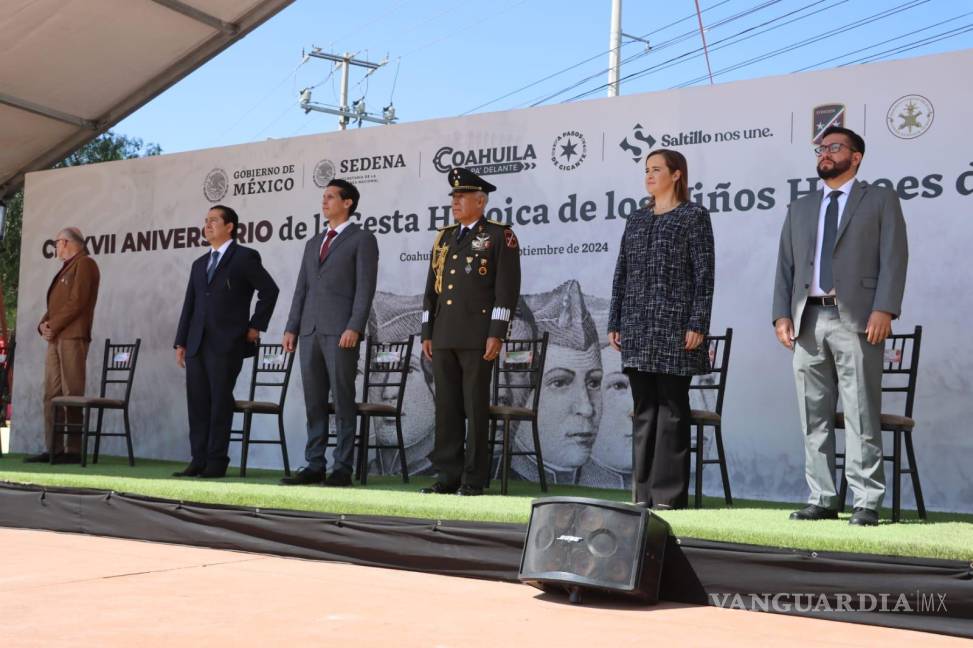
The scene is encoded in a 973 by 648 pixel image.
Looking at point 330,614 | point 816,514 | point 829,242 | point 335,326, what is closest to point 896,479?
point 816,514

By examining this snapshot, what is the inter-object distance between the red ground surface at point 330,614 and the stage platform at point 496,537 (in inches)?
2.9

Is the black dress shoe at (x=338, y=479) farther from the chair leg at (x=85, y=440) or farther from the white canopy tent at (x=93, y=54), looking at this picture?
the white canopy tent at (x=93, y=54)

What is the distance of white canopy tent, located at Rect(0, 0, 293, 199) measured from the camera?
6.86 metres

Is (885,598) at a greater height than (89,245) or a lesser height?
lesser

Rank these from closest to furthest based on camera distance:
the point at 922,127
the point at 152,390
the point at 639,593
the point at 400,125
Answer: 1. the point at 639,593
2. the point at 922,127
3. the point at 400,125
4. the point at 152,390

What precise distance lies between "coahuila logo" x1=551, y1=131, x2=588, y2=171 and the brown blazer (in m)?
3.00

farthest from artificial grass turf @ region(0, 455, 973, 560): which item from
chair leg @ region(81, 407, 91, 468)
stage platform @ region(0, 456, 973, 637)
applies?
chair leg @ region(81, 407, 91, 468)

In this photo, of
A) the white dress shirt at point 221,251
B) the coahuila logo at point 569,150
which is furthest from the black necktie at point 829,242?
the white dress shirt at point 221,251

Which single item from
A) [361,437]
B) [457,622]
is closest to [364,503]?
[457,622]

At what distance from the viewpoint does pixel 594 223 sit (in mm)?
6234

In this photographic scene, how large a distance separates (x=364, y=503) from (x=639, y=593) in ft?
4.39

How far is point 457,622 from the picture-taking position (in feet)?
9.66

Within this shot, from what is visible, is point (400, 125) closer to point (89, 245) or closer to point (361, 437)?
point (361, 437)

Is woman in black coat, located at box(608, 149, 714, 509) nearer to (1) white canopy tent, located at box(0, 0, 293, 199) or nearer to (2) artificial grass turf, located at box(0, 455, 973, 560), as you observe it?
(2) artificial grass turf, located at box(0, 455, 973, 560)
